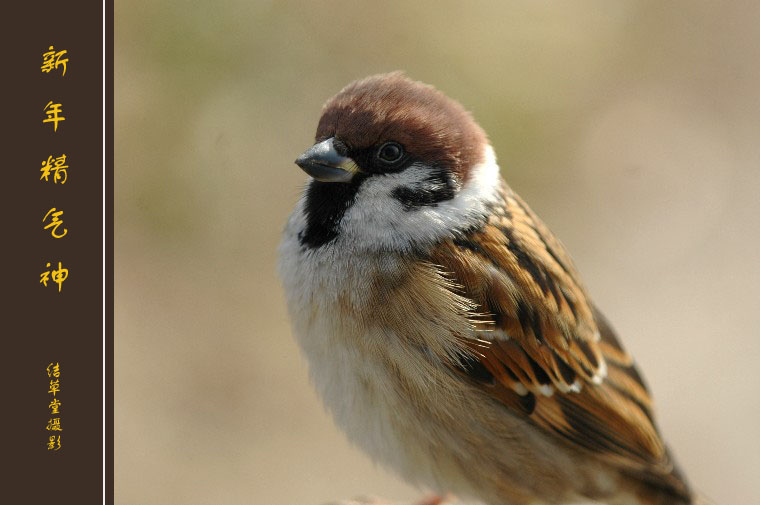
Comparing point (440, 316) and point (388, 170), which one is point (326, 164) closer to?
point (388, 170)

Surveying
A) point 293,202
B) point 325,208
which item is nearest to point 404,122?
point 325,208

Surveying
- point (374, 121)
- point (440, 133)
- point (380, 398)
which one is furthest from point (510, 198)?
point (380, 398)

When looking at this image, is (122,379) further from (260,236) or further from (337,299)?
(337,299)
